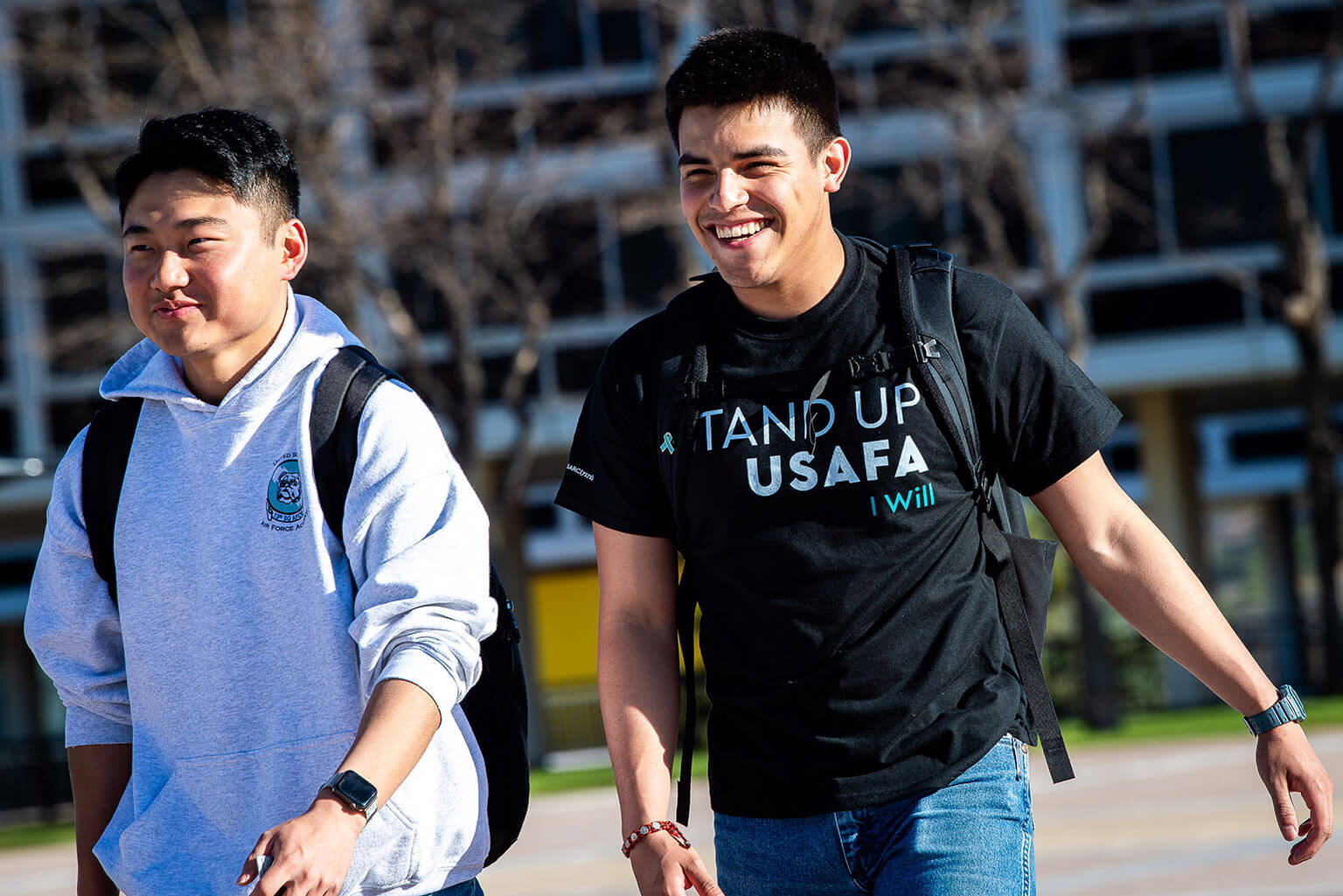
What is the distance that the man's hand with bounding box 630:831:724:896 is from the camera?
3.07 meters

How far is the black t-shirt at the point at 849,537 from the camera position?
3.19 meters

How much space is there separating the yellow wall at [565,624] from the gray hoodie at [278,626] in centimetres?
2883

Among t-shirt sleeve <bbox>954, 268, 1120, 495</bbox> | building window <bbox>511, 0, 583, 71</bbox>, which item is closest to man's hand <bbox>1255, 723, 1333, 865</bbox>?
t-shirt sleeve <bbox>954, 268, 1120, 495</bbox>

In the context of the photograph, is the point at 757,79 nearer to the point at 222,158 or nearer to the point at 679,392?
the point at 679,392

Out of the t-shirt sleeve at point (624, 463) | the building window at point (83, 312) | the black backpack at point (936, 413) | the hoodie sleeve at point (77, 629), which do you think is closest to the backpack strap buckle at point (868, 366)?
the black backpack at point (936, 413)

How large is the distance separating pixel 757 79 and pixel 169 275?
1.17 meters

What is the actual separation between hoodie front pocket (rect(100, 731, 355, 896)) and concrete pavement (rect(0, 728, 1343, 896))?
6.91 meters

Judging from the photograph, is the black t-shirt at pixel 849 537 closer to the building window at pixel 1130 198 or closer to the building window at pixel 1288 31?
the building window at pixel 1130 198

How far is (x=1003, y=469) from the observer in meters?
3.43

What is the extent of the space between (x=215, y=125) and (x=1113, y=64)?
22.7m

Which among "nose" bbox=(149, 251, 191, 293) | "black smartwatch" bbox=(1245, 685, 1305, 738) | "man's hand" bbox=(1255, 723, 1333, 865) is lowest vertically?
"man's hand" bbox=(1255, 723, 1333, 865)

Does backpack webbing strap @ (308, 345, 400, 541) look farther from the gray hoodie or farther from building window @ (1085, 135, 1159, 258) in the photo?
building window @ (1085, 135, 1159, 258)

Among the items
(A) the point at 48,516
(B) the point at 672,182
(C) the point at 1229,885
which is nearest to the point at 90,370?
(B) the point at 672,182

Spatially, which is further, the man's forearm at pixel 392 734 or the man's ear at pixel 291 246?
the man's ear at pixel 291 246
